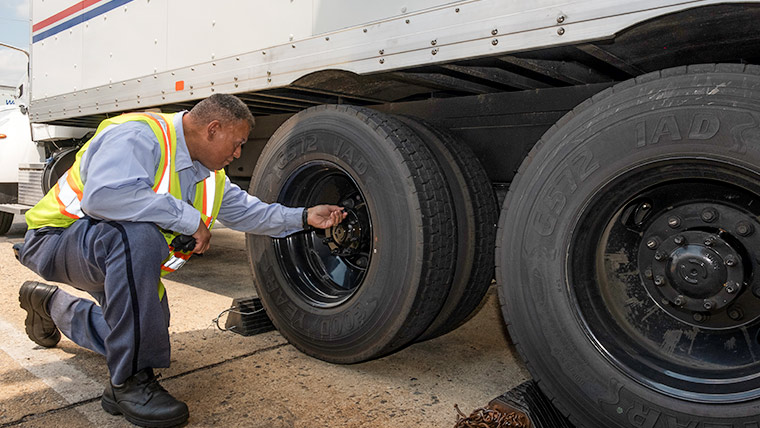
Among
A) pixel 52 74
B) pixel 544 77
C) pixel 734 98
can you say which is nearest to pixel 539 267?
pixel 734 98

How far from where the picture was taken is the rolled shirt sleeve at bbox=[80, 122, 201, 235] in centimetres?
217

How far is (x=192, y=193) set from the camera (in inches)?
103

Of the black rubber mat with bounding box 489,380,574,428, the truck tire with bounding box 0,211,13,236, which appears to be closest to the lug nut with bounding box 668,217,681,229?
the black rubber mat with bounding box 489,380,574,428

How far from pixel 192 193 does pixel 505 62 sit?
4.85 ft

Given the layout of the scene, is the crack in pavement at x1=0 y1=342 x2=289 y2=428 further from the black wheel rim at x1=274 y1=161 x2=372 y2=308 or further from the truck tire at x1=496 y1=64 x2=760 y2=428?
the truck tire at x1=496 y1=64 x2=760 y2=428

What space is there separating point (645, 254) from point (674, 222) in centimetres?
14

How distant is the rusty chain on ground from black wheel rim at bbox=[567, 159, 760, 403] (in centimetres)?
35

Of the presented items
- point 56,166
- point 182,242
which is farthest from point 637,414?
point 56,166

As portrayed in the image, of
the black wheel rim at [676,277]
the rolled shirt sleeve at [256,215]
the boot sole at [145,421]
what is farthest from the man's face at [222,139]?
the black wheel rim at [676,277]

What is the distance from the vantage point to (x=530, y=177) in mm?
1983

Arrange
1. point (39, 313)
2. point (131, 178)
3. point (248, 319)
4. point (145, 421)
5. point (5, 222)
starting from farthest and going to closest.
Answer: point (5, 222)
point (248, 319)
point (39, 313)
point (131, 178)
point (145, 421)

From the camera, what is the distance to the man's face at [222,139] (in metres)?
2.49

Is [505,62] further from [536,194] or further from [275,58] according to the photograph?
[275,58]

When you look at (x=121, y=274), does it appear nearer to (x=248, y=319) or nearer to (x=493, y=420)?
(x=248, y=319)
